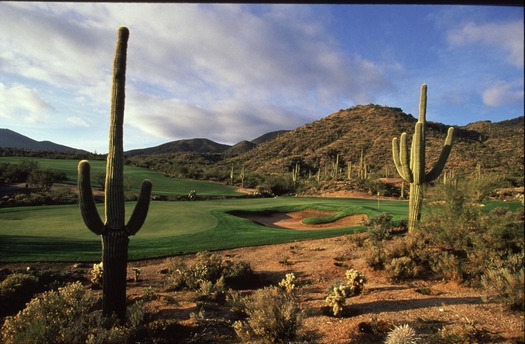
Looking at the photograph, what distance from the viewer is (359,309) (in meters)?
6.67

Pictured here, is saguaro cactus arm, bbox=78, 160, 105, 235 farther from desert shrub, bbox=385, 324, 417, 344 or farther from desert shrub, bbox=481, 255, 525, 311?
desert shrub, bbox=481, 255, 525, 311

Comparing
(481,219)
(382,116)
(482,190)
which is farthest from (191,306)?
(382,116)


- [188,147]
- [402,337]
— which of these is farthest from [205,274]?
[188,147]

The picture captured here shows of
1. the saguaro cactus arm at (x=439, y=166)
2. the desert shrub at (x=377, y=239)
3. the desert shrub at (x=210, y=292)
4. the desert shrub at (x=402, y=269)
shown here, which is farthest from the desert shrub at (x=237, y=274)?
the saguaro cactus arm at (x=439, y=166)

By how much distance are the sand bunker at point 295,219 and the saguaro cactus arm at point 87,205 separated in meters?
16.4

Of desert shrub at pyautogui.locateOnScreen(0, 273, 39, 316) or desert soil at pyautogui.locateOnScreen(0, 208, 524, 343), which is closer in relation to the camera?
desert soil at pyautogui.locateOnScreen(0, 208, 524, 343)

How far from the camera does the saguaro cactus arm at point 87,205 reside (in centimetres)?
608

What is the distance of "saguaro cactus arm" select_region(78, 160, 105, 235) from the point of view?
6.08 metres

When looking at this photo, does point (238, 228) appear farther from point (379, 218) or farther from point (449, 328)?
point (449, 328)

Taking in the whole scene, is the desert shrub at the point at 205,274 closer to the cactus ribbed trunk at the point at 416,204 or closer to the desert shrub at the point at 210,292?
the desert shrub at the point at 210,292

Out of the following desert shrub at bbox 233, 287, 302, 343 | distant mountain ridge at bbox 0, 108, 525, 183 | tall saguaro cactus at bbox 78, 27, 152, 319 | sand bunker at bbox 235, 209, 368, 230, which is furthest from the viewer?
distant mountain ridge at bbox 0, 108, 525, 183

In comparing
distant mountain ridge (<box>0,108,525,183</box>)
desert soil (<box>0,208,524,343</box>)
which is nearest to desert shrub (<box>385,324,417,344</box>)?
desert soil (<box>0,208,524,343</box>)

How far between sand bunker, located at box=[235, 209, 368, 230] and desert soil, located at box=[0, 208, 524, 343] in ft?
33.7

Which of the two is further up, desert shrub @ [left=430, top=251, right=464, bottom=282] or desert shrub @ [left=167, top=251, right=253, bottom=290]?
desert shrub @ [left=430, top=251, right=464, bottom=282]
